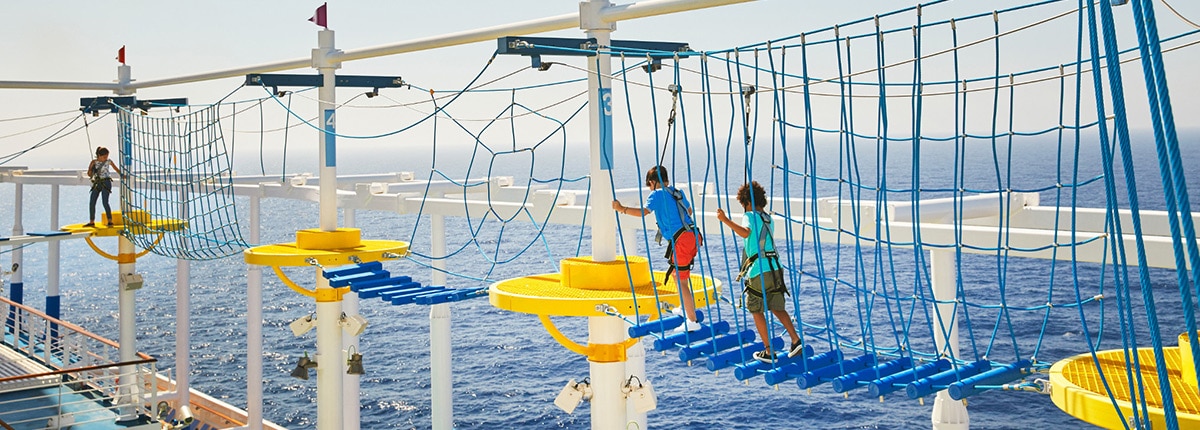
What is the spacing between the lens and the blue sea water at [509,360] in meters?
22.1

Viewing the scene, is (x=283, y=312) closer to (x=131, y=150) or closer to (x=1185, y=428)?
(x=131, y=150)

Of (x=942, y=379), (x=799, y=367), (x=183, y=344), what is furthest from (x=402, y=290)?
(x=183, y=344)

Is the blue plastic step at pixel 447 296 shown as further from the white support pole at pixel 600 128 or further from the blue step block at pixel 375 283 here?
the white support pole at pixel 600 128

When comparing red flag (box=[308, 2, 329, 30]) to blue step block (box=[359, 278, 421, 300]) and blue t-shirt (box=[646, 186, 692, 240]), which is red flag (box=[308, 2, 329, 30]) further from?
blue t-shirt (box=[646, 186, 692, 240])

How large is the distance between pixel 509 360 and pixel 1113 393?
82.3 ft

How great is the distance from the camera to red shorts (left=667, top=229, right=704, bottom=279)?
5484 mm

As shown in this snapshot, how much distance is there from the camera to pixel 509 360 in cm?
2791

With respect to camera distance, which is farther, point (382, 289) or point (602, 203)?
point (382, 289)

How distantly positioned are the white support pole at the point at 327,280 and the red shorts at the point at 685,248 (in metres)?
3.82

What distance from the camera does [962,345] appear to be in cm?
2684

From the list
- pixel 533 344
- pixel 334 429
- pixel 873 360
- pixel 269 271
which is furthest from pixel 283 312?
pixel 873 360

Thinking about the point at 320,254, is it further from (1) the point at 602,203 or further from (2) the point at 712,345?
(2) the point at 712,345

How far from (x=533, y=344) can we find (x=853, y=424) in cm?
1042

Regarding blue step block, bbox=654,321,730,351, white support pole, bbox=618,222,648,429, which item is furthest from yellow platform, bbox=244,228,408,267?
blue step block, bbox=654,321,730,351
